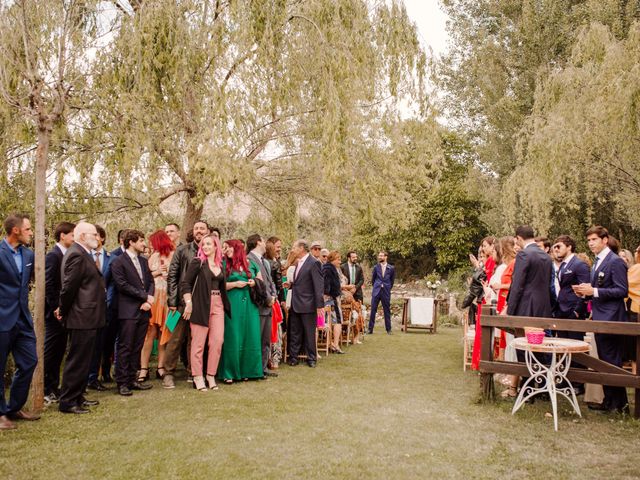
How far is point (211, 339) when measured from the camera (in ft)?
23.9

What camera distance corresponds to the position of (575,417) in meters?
6.21

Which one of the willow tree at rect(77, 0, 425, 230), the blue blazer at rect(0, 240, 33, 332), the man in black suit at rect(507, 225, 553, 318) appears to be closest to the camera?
the blue blazer at rect(0, 240, 33, 332)

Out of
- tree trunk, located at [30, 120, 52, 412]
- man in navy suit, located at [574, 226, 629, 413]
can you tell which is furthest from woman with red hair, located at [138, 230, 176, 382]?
man in navy suit, located at [574, 226, 629, 413]

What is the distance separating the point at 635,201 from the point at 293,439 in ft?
42.5

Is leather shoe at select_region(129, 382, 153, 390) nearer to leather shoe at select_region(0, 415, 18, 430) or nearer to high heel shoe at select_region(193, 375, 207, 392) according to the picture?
high heel shoe at select_region(193, 375, 207, 392)

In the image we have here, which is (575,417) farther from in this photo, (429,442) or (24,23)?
(24,23)

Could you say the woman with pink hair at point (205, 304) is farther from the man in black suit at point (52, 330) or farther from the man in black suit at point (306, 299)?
the man in black suit at point (306, 299)

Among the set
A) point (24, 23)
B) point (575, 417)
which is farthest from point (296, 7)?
point (575, 417)

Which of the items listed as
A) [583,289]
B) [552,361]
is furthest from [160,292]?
[583,289]

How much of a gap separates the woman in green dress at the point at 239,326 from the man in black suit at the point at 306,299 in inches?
58.2

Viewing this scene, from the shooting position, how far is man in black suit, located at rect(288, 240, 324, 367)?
9297 millimetres

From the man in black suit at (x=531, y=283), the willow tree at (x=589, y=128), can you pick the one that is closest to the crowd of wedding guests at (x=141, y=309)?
the man in black suit at (x=531, y=283)

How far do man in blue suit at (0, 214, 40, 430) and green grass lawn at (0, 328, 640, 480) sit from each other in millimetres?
272

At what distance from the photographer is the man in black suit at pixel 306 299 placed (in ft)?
30.5
